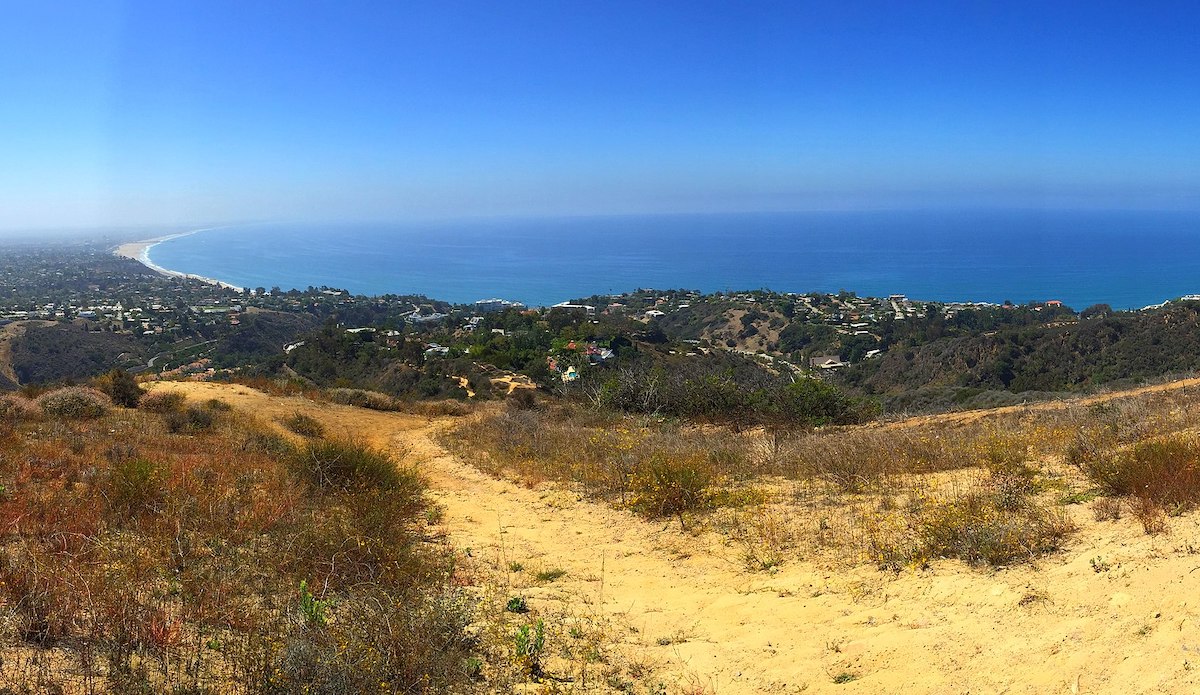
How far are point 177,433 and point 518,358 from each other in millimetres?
19996

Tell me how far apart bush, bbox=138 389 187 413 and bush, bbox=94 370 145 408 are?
0.49 feet

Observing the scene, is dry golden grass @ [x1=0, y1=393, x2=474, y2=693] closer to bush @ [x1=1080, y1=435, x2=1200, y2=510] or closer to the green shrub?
the green shrub

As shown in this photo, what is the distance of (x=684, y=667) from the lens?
10.4 ft

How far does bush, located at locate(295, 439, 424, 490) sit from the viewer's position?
636cm

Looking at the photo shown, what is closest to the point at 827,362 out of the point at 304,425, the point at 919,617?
the point at 304,425

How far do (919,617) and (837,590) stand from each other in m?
0.58

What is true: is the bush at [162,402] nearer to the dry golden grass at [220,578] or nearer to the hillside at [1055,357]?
the dry golden grass at [220,578]

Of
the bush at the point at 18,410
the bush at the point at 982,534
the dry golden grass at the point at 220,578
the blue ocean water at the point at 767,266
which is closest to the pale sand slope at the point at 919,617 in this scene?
the bush at the point at 982,534

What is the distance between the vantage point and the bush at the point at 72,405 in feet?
31.4

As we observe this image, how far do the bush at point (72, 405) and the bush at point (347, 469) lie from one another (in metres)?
5.69

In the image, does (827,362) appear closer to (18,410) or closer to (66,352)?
(18,410)

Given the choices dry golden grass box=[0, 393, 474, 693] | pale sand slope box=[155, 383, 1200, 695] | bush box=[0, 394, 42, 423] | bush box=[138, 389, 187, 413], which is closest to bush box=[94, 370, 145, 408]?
bush box=[138, 389, 187, 413]

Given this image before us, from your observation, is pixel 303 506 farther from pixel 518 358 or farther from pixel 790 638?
pixel 518 358

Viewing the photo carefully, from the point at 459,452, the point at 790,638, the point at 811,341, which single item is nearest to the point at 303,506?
the point at 790,638
